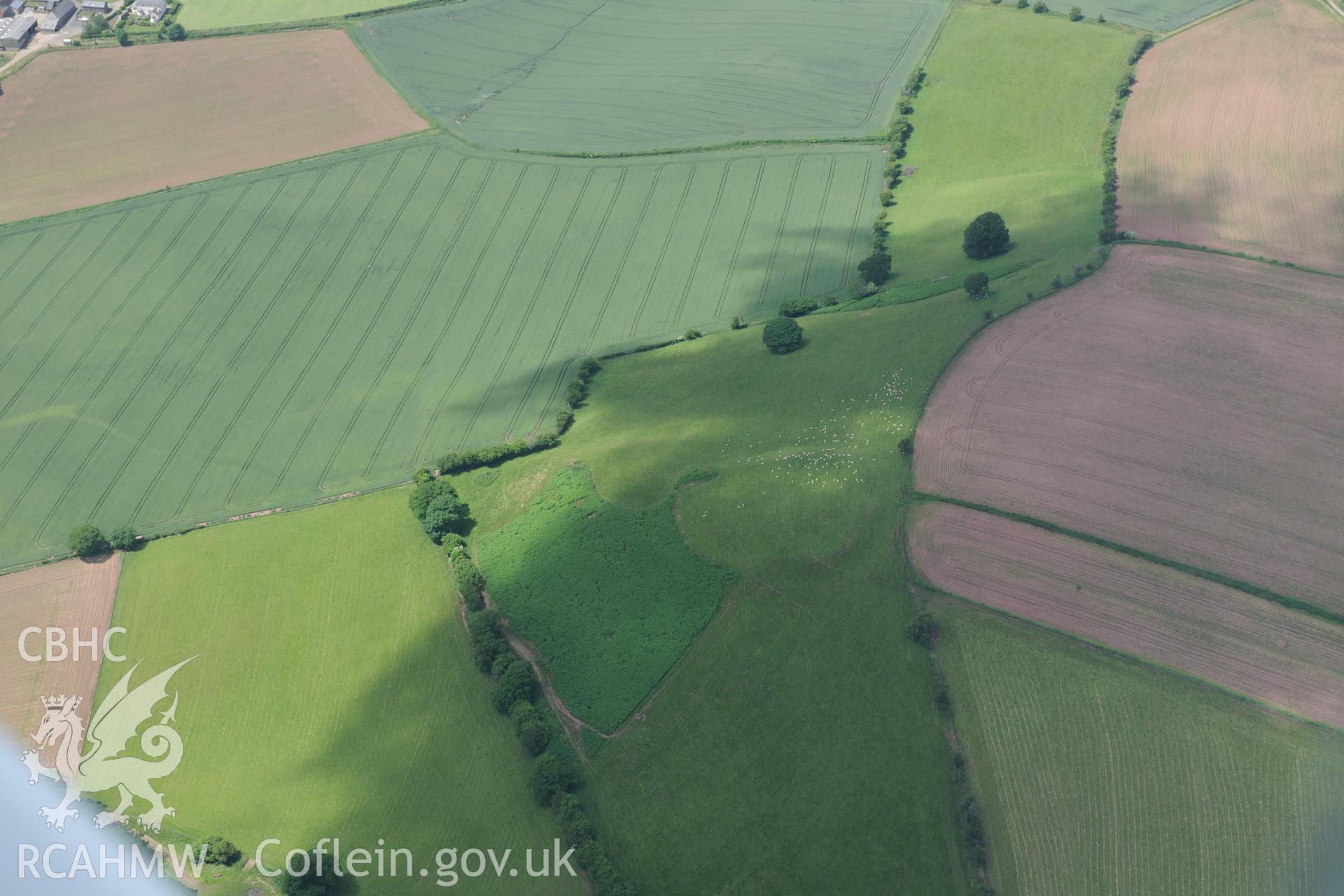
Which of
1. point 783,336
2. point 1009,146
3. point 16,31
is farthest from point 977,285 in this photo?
point 16,31

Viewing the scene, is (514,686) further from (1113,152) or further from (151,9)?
(151,9)

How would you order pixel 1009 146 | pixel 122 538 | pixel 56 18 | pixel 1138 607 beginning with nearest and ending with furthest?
pixel 1138 607 < pixel 122 538 < pixel 1009 146 < pixel 56 18

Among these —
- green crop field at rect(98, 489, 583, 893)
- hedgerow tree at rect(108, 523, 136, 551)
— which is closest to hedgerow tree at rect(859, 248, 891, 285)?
green crop field at rect(98, 489, 583, 893)

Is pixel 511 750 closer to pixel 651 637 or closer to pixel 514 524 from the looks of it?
pixel 651 637

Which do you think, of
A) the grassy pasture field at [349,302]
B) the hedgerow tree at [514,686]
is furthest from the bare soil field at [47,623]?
the hedgerow tree at [514,686]

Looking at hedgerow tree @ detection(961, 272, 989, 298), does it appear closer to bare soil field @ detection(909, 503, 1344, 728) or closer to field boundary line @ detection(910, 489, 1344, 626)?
field boundary line @ detection(910, 489, 1344, 626)
